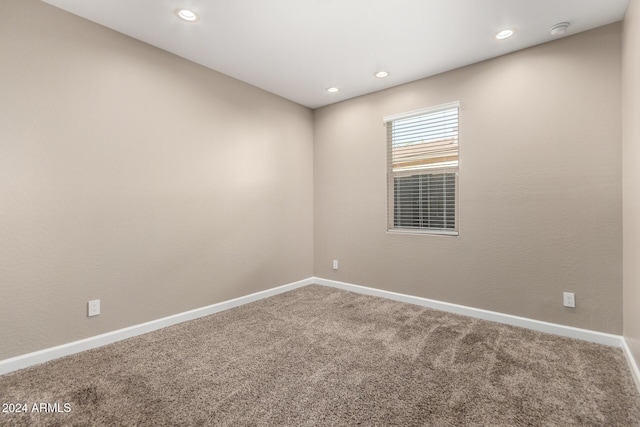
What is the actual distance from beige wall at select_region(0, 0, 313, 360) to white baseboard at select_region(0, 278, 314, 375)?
47mm

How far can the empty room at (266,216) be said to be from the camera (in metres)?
1.81

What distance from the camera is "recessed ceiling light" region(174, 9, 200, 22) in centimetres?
218

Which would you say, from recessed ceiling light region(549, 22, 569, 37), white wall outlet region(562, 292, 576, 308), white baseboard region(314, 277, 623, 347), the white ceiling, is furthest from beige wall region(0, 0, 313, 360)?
white wall outlet region(562, 292, 576, 308)

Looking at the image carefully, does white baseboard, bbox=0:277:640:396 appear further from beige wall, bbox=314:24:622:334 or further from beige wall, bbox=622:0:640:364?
beige wall, bbox=622:0:640:364

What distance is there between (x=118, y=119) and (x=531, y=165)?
140 inches

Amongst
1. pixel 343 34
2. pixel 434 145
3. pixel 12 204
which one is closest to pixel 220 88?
pixel 343 34

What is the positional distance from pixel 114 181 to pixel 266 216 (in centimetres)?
164

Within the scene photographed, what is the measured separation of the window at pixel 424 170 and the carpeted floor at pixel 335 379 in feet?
3.86

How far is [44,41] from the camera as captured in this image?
82.3 inches

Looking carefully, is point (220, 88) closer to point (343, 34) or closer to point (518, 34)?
point (343, 34)

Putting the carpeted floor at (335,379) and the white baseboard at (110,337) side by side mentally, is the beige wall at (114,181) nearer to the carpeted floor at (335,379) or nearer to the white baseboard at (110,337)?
the white baseboard at (110,337)

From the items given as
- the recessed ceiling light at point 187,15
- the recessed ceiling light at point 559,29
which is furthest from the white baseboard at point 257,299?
the recessed ceiling light at point 187,15

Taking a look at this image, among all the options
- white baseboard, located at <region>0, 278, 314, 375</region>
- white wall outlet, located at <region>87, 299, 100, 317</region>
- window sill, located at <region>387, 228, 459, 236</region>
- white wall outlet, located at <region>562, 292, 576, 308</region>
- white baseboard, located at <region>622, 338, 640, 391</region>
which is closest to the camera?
white baseboard, located at <region>622, 338, 640, 391</region>

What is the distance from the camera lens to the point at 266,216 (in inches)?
145
